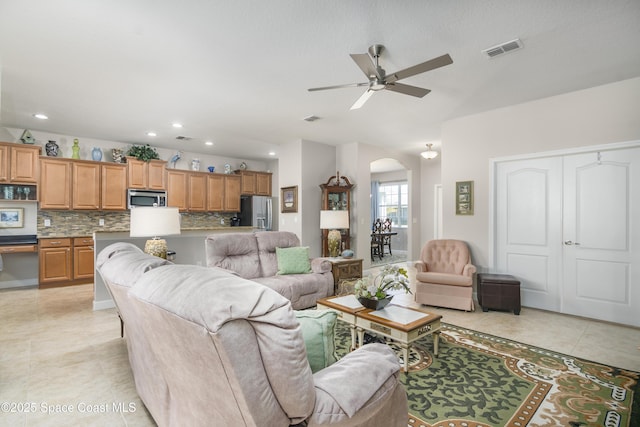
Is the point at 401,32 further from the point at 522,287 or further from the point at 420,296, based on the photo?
the point at 522,287

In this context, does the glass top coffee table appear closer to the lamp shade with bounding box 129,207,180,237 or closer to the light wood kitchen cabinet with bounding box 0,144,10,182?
the lamp shade with bounding box 129,207,180,237

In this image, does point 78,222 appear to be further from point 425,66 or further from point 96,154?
point 425,66

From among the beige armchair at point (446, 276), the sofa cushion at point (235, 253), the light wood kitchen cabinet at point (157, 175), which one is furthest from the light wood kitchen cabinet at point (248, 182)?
the beige armchair at point (446, 276)

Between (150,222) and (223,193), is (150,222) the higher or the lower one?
the lower one

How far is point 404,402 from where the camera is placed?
4.49 ft

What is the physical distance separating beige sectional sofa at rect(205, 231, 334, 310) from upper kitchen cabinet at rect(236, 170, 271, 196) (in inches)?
150

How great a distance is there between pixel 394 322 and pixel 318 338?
4.33ft

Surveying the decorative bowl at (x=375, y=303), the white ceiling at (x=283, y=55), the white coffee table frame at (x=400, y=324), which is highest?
the white ceiling at (x=283, y=55)

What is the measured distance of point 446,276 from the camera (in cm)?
405

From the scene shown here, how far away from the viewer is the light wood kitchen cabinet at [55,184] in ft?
17.5

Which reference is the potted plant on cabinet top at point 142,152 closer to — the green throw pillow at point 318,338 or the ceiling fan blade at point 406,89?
the ceiling fan blade at point 406,89

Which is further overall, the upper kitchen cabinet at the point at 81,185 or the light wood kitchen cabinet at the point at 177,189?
the light wood kitchen cabinet at the point at 177,189

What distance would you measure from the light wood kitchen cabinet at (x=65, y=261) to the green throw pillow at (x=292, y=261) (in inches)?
154

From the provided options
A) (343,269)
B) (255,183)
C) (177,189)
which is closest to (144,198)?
(177,189)
